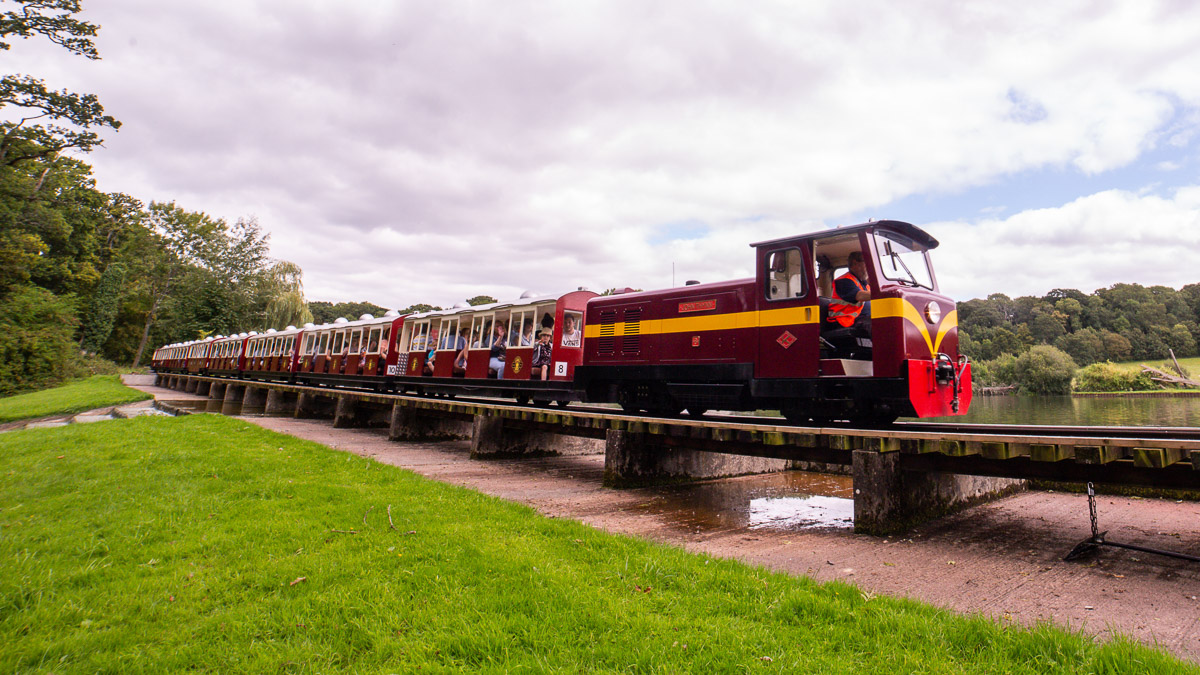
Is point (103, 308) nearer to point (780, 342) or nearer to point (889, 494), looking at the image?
point (780, 342)

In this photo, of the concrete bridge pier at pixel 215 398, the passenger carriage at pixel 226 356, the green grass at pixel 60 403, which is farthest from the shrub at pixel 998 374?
the green grass at pixel 60 403

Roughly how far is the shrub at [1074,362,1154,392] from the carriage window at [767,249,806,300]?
4719 centimetres

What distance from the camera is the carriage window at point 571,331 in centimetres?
1330

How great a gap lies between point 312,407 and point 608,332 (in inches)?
653

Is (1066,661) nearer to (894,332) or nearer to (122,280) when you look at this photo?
(894,332)

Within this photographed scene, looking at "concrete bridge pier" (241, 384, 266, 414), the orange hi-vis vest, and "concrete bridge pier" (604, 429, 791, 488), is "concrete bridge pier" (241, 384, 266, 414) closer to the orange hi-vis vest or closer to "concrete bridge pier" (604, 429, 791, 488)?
"concrete bridge pier" (604, 429, 791, 488)

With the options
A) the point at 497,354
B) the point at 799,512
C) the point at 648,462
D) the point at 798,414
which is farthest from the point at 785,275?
the point at 497,354

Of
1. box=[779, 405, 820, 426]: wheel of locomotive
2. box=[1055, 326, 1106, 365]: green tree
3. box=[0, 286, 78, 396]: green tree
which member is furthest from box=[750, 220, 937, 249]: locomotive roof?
box=[1055, 326, 1106, 365]: green tree

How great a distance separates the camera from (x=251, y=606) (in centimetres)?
387

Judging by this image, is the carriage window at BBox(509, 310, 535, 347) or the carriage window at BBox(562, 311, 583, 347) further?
the carriage window at BBox(509, 310, 535, 347)

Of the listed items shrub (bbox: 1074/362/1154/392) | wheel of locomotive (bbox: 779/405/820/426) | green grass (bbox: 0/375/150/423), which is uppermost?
A: shrub (bbox: 1074/362/1154/392)

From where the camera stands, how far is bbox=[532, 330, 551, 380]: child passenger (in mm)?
13508

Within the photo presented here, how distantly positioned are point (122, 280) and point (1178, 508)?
74.4 m

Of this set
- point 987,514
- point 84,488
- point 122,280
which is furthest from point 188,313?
point 987,514
